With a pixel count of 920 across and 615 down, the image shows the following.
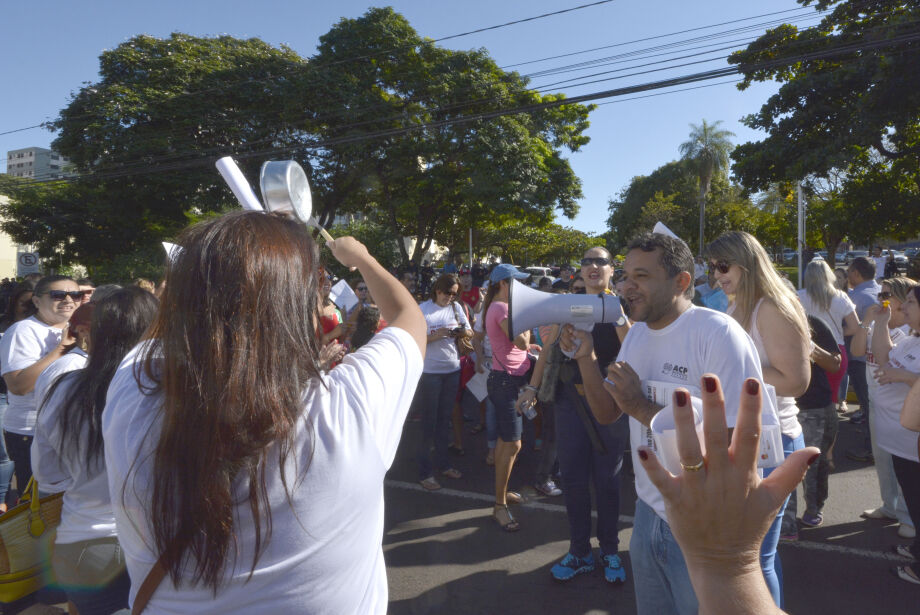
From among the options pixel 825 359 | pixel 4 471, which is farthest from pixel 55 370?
pixel 825 359

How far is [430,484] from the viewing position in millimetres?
4816

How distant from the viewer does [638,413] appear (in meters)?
1.94

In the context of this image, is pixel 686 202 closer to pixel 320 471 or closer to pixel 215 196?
pixel 215 196

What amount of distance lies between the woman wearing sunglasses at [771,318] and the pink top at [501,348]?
193cm

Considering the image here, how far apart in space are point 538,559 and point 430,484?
140 cm

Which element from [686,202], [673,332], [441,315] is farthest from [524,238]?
[673,332]

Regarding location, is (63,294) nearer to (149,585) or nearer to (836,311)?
(149,585)

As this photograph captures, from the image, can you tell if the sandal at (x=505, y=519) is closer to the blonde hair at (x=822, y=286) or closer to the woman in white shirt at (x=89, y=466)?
the woman in white shirt at (x=89, y=466)

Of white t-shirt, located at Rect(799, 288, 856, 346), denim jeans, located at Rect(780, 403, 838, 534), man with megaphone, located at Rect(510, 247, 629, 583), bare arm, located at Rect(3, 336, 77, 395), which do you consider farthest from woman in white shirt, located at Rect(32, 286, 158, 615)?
white t-shirt, located at Rect(799, 288, 856, 346)

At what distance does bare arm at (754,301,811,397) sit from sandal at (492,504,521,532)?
2.24 meters

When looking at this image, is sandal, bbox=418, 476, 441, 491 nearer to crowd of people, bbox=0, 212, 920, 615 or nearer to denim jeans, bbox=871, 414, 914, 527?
crowd of people, bbox=0, 212, 920, 615

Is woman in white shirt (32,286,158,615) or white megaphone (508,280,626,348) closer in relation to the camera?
woman in white shirt (32,286,158,615)

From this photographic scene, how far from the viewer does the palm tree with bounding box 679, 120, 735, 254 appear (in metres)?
40.5

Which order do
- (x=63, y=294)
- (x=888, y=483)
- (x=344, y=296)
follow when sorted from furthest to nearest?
(x=344, y=296), (x=888, y=483), (x=63, y=294)
